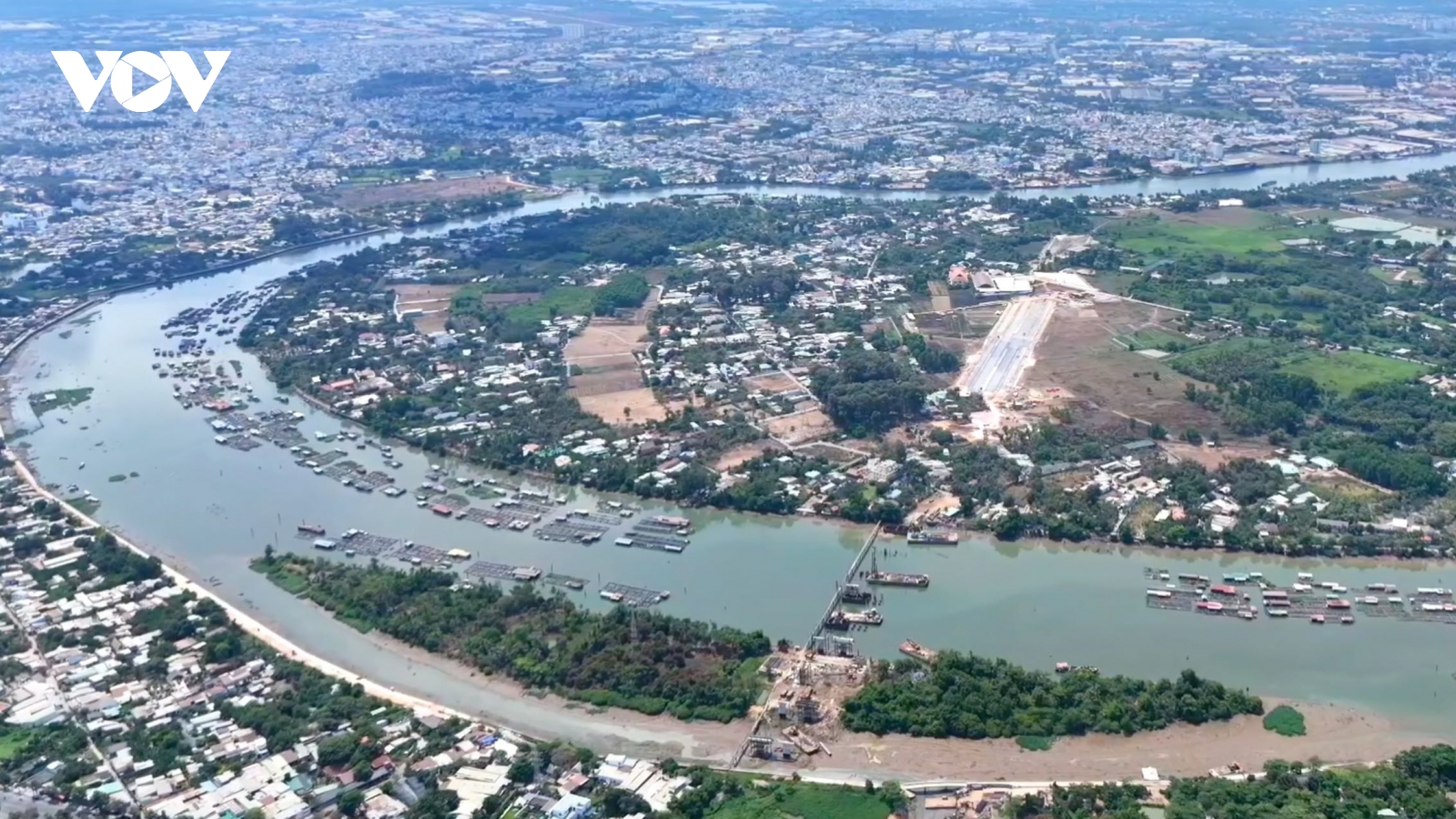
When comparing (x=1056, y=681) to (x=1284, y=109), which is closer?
(x=1056, y=681)

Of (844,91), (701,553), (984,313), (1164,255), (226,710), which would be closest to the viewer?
(226,710)

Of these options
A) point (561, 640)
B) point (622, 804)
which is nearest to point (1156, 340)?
point (561, 640)

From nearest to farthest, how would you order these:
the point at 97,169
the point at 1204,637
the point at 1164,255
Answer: the point at 1204,637 < the point at 1164,255 < the point at 97,169

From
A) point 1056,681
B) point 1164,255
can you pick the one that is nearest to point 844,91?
point 1164,255

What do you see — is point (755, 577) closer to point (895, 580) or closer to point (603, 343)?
point (895, 580)

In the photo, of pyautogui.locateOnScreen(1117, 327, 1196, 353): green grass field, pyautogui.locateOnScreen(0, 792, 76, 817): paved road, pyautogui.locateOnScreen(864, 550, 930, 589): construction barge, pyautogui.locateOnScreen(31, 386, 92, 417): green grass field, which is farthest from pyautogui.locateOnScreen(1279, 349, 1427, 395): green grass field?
pyautogui.locateOnScreen(31, 386, 92, 417): green grass field

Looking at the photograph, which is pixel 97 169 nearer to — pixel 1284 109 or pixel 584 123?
pixel 584 123

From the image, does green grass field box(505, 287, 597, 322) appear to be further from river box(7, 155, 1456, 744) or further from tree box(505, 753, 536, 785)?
tree box(505, 753, 536, 785)
